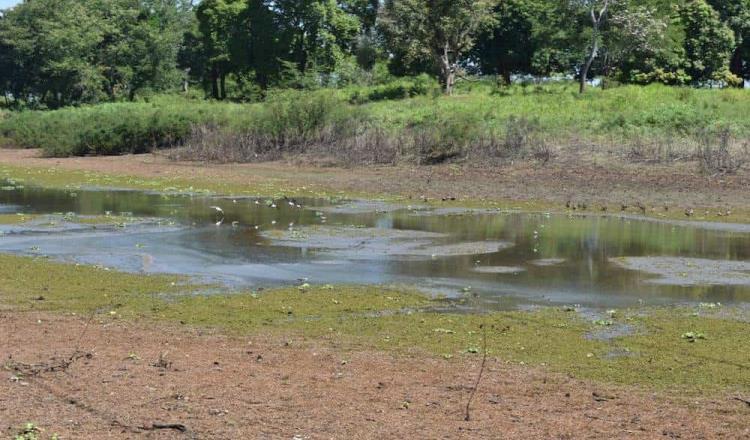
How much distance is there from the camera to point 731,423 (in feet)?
23.3

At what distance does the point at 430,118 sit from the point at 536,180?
9.34m

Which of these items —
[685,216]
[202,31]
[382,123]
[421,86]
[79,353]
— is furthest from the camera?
[202,31]

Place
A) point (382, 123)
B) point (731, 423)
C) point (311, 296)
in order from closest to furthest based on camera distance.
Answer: point (731, 423), point (311, 296), point (382, 123)

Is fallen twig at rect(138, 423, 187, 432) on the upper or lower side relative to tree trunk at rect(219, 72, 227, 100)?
lower

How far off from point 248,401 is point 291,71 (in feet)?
193

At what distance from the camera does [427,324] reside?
35.7 feet

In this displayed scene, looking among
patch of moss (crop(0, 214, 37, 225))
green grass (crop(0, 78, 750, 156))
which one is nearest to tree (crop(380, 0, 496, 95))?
green grass (crop(0, 78, 750, 156))

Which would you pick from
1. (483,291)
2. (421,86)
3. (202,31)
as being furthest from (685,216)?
(202,31)

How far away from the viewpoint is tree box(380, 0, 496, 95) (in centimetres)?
5044

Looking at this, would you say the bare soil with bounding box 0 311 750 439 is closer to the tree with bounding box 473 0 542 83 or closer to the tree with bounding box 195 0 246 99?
the tree with bounding box 473 0 542 83

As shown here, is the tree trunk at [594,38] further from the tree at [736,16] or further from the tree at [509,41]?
the tree at [509,41]

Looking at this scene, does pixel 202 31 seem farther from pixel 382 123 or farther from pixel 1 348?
pixel 1 348

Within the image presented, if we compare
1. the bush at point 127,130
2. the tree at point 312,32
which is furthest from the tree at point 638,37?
the tree at point 312,32

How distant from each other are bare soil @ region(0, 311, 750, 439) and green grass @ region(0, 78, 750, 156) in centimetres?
2447
